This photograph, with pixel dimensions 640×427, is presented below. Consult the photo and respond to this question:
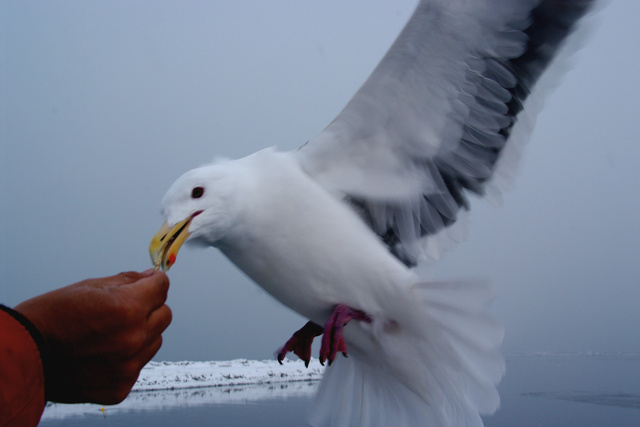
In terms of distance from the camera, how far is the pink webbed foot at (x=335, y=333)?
141 centimetres

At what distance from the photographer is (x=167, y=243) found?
1330 mm

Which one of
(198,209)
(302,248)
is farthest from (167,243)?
(302,248)

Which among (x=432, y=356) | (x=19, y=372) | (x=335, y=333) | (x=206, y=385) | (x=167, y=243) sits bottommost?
(x=206, y=385)

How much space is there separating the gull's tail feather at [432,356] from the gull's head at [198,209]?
48 cm

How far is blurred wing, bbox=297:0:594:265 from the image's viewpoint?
4.86ft

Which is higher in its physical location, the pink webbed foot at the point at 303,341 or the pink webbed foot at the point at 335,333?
the pink webbed foot at the point at 335,333

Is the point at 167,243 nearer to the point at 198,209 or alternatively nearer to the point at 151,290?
the point at 198,209

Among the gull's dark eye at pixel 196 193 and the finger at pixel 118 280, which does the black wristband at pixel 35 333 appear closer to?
the finger at pixel 118 280

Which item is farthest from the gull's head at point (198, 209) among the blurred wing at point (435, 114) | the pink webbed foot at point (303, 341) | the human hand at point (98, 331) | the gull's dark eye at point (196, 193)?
the pink webbed foot at point (303, 341)

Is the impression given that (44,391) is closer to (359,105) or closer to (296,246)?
(296,246)

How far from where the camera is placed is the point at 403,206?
5.57 feet

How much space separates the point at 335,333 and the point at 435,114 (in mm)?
690

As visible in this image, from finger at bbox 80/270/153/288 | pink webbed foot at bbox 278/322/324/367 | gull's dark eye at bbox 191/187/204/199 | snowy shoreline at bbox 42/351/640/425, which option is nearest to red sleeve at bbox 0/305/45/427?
finger at bbox 80/270/153/288

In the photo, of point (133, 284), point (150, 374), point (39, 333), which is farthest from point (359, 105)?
point (150, 374)
